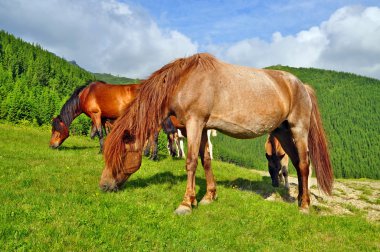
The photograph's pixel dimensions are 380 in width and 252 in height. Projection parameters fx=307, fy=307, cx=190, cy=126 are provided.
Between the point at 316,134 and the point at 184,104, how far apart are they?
4.77 metres

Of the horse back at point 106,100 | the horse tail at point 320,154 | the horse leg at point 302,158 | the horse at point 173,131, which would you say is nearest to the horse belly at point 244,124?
the horse leg at point 302,158

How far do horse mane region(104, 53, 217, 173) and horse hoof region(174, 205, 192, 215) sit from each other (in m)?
1.84

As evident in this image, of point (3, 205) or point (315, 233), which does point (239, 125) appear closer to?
point (315, 233)

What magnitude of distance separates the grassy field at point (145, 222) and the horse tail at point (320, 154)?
170 cm

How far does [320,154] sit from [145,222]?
6.23 m

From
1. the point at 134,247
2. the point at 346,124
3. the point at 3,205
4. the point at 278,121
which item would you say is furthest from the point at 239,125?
the point at 346,124

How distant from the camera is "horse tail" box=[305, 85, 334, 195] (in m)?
9.46

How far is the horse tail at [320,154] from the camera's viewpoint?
9461 millimetres

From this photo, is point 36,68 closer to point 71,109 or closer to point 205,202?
point 71,109

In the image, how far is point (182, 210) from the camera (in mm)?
6949

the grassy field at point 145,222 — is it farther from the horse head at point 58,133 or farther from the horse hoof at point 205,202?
the horse head at point 58,133

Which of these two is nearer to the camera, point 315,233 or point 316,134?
point 315,233

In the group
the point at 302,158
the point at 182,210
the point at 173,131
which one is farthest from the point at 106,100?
the point at 302,158

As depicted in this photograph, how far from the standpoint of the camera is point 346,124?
634 feet
